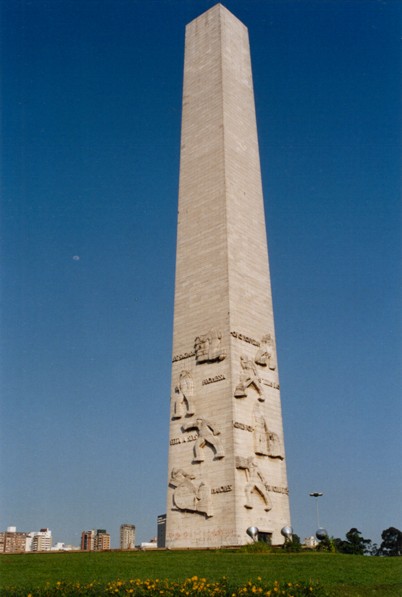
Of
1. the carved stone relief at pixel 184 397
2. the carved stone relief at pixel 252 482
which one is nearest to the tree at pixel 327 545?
the carved stone relief at pixel 252 482

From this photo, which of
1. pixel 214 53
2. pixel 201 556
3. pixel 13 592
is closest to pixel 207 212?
pixel 214 53

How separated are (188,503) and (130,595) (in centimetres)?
1021

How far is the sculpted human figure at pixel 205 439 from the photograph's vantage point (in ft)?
61.2

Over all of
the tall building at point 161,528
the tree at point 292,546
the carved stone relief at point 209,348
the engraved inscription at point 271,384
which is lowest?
the tree at point 292,546

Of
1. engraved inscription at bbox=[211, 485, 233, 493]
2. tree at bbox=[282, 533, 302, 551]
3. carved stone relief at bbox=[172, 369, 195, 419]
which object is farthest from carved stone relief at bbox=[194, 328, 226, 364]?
tree at bbox=[282, 533, 302, 551]

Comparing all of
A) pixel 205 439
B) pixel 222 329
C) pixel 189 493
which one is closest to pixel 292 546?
pixel 189 493

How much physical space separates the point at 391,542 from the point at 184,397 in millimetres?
23048

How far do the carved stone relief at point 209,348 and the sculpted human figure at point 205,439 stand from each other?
1.72 metres

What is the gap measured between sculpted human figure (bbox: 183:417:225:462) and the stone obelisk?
3cm

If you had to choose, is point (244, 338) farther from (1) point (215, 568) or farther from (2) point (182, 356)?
(1) point (215, 568)

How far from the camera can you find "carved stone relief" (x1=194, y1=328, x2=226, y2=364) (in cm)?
1969

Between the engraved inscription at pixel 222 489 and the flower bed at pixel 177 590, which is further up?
the engraved inscription at pixel 222 489

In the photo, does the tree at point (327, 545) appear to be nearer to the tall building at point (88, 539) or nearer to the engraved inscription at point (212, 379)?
the engraved inscription at point (212, 379)

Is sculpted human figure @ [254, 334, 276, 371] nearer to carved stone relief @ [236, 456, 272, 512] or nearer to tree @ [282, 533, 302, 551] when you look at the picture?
carved stone relief @ [236, 456, 272, 512]
